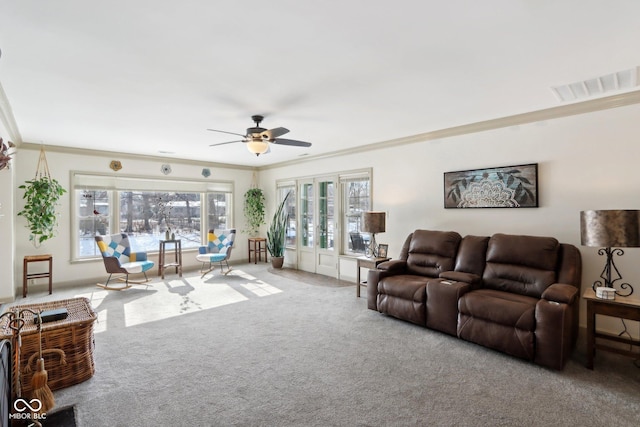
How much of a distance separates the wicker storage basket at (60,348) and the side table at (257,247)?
4995 millimetres

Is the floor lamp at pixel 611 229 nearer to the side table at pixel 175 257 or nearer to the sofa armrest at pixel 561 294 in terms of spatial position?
the sofa armrest at pixel 561 294

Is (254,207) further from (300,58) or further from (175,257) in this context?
(300,58)

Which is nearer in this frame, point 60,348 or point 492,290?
point 60,348

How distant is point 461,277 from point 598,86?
2213mm

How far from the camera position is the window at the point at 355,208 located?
569 cm

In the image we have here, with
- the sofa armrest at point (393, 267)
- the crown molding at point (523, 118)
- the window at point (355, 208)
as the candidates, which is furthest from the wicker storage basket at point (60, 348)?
the crown molding at point (523, 118)

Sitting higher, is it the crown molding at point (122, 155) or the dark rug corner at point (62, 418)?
the crown molding at point (122, 155)

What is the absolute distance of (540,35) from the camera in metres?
2.07

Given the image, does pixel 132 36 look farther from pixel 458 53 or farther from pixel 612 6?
pixel 612 6

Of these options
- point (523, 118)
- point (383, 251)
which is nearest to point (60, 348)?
point (383, 251)

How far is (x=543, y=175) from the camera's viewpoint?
12.0 ft

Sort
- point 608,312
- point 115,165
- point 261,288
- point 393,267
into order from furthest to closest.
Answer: point 115,165, point 261,288, point 393,267, point 608,312

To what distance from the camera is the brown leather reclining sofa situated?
2746mm

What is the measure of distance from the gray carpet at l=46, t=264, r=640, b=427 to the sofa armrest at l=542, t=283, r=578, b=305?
0.58 m
